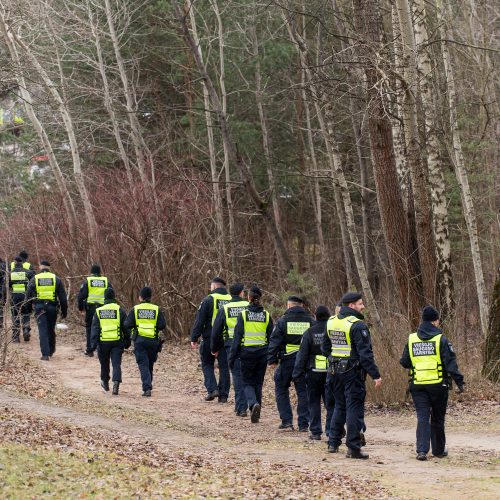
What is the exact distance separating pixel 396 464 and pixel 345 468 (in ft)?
2.26

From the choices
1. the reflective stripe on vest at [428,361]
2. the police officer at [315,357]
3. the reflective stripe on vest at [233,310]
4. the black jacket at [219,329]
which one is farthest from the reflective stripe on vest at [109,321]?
the reflective stripe on vest at [428,361]

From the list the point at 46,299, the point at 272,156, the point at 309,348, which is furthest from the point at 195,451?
the point at 272,156

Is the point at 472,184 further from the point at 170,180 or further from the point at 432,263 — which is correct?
the point at 432,263

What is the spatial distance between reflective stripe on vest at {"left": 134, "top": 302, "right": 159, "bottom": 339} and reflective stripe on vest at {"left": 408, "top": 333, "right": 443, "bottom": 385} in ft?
21.5

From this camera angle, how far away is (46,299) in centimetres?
2275

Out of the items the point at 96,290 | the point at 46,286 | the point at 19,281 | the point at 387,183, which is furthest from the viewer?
the point at 19,281

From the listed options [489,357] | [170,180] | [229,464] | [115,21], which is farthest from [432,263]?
[115,21]

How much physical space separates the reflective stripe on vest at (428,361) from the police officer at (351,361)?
1.64ft

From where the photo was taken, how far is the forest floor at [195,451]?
10594 mm

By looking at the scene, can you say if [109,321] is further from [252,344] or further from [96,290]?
[96,290]

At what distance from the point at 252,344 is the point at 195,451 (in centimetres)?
303

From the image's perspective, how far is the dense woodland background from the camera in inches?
739

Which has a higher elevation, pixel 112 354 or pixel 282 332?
pixel 282 332

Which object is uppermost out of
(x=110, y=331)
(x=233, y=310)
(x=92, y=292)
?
(x=92, y=292)
